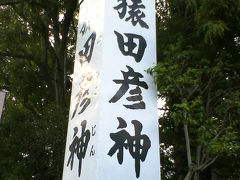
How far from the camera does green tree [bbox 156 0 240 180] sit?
→ 389cm

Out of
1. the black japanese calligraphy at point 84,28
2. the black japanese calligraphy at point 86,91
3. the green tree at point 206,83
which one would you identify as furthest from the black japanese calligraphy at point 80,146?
the black japanese calligraphy at point 84,28

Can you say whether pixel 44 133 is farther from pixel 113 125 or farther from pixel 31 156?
pixel 113 125

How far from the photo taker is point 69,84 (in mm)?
10594

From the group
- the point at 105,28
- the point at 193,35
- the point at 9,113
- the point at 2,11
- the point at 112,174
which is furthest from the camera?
the point at 2,11

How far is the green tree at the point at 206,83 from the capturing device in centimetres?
389

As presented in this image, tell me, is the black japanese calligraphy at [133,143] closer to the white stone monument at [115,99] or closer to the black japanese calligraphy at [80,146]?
the white stone monument at [115,99]

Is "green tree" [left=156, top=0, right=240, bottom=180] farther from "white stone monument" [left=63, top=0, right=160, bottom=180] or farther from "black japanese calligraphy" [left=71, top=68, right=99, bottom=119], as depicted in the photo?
"black japanese calligraphy" [left=71, top=68, right=99, bottom=119]

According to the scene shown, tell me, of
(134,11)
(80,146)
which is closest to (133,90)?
(80,146)

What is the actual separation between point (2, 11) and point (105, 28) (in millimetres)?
6628

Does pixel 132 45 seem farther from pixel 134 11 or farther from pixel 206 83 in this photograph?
pixel 206 83

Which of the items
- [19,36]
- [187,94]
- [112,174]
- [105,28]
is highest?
[19,36]

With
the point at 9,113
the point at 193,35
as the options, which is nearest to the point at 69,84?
the point at 9,113

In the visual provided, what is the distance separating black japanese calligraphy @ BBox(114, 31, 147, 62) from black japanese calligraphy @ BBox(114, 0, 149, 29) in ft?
Answer: 0.60

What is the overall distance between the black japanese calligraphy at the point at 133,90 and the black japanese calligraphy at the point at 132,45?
19cm
